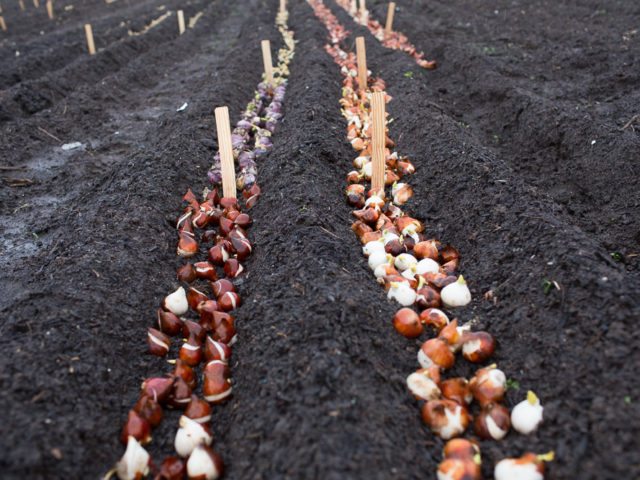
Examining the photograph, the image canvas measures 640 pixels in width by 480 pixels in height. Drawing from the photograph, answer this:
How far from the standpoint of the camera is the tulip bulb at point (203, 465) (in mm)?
2240

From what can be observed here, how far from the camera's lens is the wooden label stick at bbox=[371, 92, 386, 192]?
4297 mm

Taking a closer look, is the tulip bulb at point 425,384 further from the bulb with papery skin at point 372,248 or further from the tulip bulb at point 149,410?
the tulip bulb at point 149,410

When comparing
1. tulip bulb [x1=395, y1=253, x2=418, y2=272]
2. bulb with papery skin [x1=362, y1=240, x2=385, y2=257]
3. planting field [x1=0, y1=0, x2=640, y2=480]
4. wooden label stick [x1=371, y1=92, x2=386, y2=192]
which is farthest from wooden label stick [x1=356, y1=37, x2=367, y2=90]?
tulip bulb [x1=395, y1=253, x2=418, y2=272]

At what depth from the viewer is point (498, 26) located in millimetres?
11305

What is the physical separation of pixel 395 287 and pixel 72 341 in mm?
1932

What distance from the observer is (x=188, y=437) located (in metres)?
2.39

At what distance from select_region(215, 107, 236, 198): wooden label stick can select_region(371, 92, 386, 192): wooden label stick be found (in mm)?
1261

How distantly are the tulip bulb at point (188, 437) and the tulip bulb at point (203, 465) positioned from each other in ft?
0.37

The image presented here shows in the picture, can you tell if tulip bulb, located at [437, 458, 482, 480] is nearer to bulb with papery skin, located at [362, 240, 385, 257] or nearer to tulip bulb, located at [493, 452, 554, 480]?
tulip bulb, located at [493, 452, 554, 480]

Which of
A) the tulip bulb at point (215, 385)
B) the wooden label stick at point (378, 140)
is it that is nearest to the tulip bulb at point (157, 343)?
the tulip bulb at point (215, 385)

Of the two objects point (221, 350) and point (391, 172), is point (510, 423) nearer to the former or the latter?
point (221, 350)

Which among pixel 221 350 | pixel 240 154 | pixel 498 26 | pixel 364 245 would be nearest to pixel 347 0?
pixel 498 26

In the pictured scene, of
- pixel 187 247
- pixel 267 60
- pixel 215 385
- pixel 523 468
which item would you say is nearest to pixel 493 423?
pixel 523 468

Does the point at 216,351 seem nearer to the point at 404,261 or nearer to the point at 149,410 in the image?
the point at 149,410
